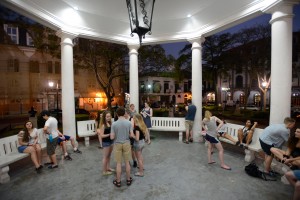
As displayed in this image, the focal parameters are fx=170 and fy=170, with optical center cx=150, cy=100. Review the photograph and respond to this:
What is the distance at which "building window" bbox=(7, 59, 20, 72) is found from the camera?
21750 mm

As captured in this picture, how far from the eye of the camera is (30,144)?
15.6 feet

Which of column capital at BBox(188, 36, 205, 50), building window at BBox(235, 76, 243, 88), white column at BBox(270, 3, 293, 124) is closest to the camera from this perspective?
white column at BBox(270, 3, 293, 124)

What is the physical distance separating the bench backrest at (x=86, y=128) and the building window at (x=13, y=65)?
21.5 metres

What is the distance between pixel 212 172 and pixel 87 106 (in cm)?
2745

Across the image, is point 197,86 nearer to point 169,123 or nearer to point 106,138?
point 169,123

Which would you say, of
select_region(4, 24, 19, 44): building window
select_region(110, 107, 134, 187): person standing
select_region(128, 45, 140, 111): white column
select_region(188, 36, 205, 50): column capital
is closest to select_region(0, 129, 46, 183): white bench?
select_region(110, 107, 134, 187): person standing

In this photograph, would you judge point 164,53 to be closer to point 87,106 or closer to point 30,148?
point 30,148

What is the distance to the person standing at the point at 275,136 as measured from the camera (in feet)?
Answer: 13.0

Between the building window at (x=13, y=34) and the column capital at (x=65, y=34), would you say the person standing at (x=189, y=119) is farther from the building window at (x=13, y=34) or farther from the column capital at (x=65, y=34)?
the building window at (x=13, y=34)

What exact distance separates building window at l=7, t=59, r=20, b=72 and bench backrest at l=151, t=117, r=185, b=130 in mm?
22992

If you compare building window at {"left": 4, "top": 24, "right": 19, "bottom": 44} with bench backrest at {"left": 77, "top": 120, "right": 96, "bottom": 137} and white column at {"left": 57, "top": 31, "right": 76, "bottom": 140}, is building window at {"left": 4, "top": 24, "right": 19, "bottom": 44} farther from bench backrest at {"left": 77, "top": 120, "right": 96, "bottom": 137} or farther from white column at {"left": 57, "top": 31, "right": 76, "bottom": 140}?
bench backrest at {"left": 77, "top": 120, "right": 96, "bottom": 137}

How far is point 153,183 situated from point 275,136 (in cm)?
314

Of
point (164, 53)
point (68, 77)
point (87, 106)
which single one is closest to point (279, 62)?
point (68, 77)

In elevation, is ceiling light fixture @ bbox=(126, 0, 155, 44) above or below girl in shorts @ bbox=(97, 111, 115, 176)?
above
